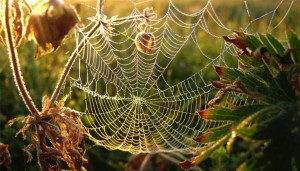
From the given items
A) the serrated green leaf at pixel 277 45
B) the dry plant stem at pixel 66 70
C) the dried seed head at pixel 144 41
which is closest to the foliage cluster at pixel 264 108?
the serrated green leaf at pixel 277 45

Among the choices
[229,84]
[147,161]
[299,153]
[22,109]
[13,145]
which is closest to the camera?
[299,153]

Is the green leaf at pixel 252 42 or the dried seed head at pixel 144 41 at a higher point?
the dried seed head at pixel 144 41

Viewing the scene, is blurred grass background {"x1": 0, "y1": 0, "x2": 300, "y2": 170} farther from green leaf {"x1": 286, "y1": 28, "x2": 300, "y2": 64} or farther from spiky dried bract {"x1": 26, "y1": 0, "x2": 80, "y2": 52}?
spiky dried bract {"x1": 26, "y1": 0, "x2": 80, "y2": 52}

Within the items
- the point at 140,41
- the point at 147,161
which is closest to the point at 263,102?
the point at 140,41

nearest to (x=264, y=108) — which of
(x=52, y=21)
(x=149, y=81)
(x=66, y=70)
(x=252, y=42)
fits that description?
(x=252, y=42)

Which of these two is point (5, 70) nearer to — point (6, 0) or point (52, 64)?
point (52, 64)

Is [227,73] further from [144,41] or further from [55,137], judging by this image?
[55,137]

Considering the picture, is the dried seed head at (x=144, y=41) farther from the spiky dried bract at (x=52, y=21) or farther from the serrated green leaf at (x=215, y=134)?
the spiky dried bract at (x=52, y=21)
